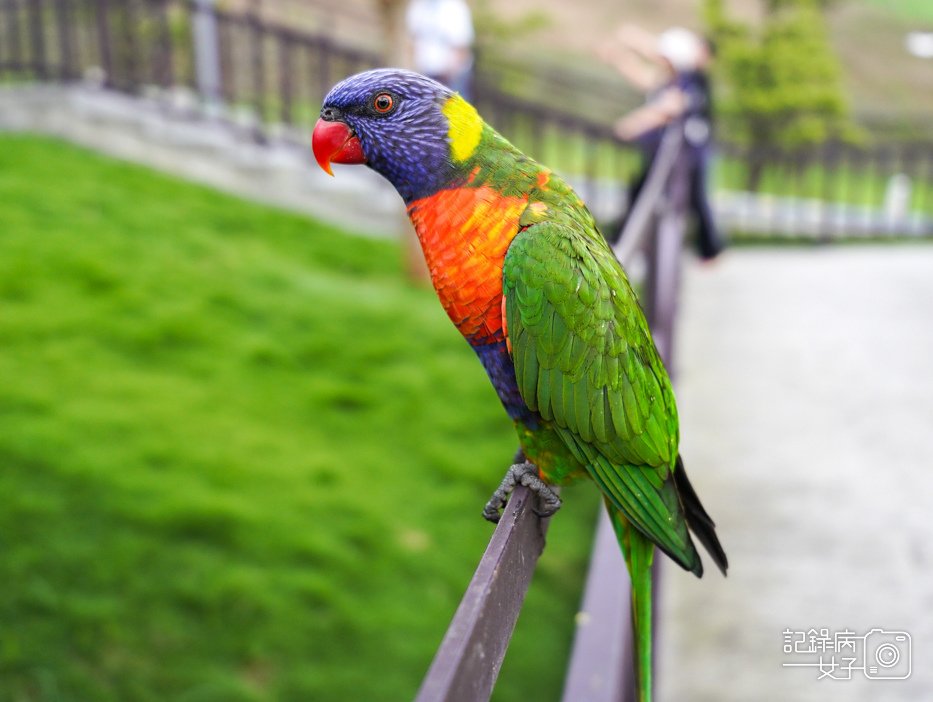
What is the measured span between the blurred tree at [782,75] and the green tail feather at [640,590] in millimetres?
8454

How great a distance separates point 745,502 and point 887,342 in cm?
190

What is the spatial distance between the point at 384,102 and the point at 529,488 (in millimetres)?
555

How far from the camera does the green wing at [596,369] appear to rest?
3.97ft

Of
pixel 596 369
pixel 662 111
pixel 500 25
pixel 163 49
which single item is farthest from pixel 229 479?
pixel 500 25

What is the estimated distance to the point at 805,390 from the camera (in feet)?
14.1

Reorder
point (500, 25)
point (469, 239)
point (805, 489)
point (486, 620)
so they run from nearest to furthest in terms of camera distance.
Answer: point (486, 620), point (469, 239), point (805, 489), point (500, 25)

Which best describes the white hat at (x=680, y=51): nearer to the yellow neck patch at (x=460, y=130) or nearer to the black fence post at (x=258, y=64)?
the black fence post at (x=258, y=64)

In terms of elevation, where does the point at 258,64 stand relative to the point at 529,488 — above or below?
above

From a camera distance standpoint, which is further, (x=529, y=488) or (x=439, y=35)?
(x=439, y=35)

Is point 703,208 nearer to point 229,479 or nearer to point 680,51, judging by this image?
point 680,51

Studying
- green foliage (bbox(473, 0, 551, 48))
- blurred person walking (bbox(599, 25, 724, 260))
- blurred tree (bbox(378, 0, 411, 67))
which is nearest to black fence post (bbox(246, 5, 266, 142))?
blurred tree (bbox(378, 0, 411, 67))

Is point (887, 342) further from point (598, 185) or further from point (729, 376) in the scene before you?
point (598, 185)

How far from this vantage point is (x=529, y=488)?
4.16ft

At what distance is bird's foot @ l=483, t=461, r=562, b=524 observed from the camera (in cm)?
125
